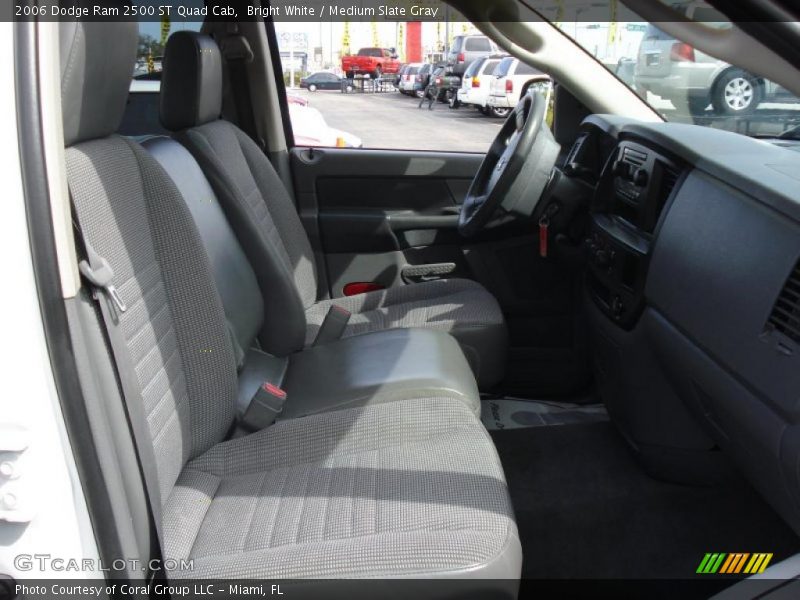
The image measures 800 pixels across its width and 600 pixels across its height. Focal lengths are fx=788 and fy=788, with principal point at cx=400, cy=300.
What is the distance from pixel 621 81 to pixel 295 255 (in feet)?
3.53

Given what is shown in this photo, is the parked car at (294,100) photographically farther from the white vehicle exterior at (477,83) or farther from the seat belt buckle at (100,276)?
the white vehicle exterior at (477,83)

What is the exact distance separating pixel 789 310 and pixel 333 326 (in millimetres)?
1266

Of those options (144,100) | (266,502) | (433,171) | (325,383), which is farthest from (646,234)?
(144,100)

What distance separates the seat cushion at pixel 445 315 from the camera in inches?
84.7

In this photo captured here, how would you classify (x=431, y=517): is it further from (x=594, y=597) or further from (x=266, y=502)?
(x=594, y=597)

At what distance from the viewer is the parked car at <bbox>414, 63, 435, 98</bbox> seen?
38.5 ft

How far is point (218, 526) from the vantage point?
51.2 inches

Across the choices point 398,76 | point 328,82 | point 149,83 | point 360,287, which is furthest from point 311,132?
point 398,76

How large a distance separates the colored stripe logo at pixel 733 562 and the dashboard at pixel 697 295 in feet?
0.64

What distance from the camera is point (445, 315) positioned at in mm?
2209

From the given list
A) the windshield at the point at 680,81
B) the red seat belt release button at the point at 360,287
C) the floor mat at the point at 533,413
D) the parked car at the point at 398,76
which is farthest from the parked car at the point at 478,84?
the floor mat at the point at 533,413

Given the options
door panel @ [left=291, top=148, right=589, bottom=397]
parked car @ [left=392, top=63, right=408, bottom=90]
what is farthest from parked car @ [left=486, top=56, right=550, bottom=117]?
door panel @ [left=291, top=148, right=589, bottom=397]

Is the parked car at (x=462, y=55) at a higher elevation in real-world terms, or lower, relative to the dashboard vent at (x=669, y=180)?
higher

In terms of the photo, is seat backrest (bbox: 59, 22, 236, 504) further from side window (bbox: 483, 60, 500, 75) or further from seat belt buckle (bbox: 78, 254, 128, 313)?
side window (bbox: 483, 60, 500, 75)
